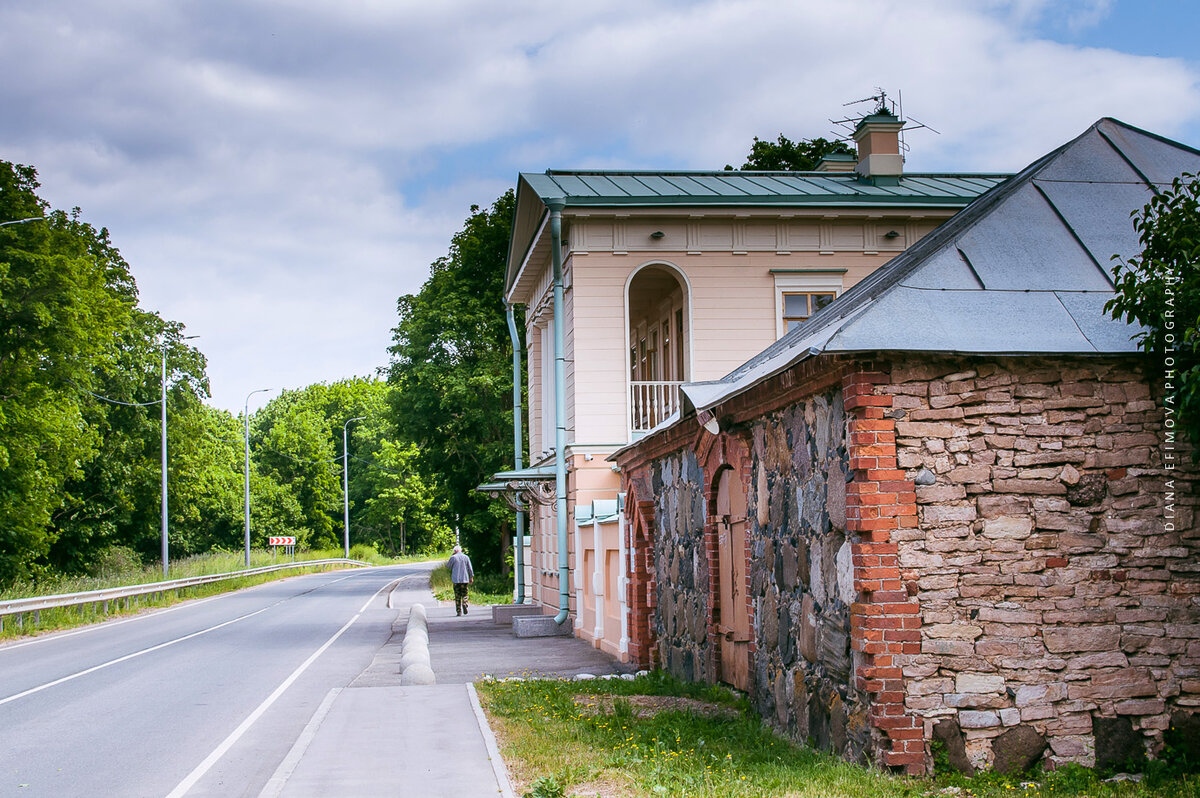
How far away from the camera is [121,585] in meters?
32.6

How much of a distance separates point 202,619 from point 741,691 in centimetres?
1988

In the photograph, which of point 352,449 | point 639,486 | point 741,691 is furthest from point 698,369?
point 352,449

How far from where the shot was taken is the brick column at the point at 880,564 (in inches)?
309

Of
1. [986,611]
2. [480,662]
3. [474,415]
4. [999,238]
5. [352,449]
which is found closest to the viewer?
[986,611]

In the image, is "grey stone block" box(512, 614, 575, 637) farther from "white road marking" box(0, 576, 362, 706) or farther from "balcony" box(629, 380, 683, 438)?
"white road marking" box(0, 576, 362, 706)

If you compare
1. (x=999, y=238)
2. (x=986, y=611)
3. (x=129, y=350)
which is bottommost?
(x=986, y=611)

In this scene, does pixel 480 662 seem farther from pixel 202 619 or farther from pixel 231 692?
pixel 202 619

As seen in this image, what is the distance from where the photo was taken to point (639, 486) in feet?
53.9

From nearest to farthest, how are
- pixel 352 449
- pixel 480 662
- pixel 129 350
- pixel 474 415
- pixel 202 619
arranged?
pixel 480 662
pixel 202 619
pixel 474 415
pixel 129 350
pixel 352 449

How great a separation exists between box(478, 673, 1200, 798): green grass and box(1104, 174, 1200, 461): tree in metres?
2.62

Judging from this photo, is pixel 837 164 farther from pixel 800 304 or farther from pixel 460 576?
pixel 460 576

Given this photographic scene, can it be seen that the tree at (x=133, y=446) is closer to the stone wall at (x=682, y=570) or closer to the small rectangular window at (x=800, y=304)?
the small rectangular window at (x=800, y=304)

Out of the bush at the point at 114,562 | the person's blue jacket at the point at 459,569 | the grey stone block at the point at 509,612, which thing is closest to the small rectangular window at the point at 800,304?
the grey stone block at the point at 509,612

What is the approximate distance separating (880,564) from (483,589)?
1300 inches
